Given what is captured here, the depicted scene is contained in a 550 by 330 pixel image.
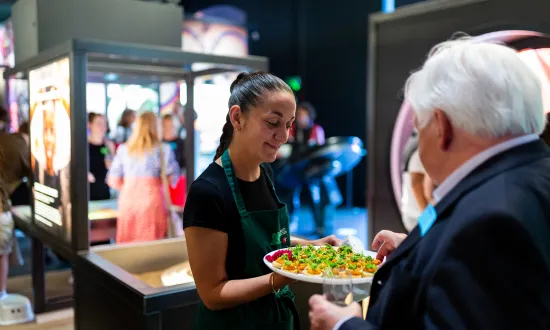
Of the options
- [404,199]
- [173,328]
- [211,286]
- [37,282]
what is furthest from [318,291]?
[37,282]

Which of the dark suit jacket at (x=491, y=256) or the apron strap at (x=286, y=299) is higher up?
the dark suit jacket at (x=491, y=256)

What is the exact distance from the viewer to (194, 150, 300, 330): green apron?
1.51 m

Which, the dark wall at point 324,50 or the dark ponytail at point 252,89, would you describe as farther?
the dark wall at point 324,50

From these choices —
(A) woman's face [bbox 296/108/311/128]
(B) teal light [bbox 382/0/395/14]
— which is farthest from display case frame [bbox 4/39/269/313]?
(A) woman's face [bbox 296/108/311/128]

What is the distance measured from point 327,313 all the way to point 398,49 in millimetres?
1730

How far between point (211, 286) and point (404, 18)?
1.65 metres

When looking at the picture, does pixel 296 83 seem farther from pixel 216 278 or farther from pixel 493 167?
pixel 493 167

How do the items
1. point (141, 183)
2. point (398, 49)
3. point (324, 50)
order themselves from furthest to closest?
point (324, 50) → point (141, 183) → point (398, 49)

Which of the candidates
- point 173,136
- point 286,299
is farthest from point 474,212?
point 173,136

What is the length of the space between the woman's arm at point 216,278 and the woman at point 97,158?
10.8ft

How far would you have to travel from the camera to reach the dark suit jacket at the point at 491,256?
2.70 feet

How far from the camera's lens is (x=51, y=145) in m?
3.19

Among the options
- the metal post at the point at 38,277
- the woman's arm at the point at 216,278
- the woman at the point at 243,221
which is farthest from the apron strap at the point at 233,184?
the metal post at the point at 38,277

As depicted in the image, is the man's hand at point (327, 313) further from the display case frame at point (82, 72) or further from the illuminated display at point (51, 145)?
the illuminated display at point (51, 145)
